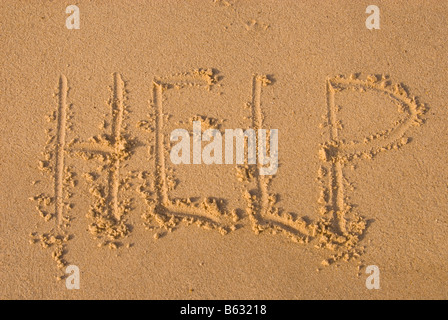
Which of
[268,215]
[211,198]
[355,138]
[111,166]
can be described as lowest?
[268,215]

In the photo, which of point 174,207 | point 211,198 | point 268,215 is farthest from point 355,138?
point 174,207

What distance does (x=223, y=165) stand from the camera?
2.46 meters

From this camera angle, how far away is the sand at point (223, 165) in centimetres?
228

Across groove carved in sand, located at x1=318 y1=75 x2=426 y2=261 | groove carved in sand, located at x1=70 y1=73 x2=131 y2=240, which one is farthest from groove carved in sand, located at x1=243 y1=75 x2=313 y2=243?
groove carved in sand, located at x1=70 y1=73 x2=131 y2=240

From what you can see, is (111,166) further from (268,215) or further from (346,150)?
(346,150)

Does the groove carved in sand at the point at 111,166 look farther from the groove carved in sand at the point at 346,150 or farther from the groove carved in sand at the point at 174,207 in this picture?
the groove carved in sand at the point at 346,150

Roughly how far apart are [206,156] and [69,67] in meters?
1.11

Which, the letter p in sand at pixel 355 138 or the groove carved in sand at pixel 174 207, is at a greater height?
the letter p in sand at pixel 355 138

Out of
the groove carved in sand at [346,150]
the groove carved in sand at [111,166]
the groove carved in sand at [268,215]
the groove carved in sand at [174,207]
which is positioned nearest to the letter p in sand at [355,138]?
the groove carved in sand at [346,150]

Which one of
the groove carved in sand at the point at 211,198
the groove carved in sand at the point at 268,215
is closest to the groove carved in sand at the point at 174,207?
the groove carved in sand at the point at 211,198

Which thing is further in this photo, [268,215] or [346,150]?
[346,150]

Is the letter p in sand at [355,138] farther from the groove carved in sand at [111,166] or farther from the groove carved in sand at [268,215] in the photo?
the groove carved in sand at [111,166]

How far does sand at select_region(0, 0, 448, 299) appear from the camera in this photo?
2.28 meters

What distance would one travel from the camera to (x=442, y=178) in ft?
8.00
